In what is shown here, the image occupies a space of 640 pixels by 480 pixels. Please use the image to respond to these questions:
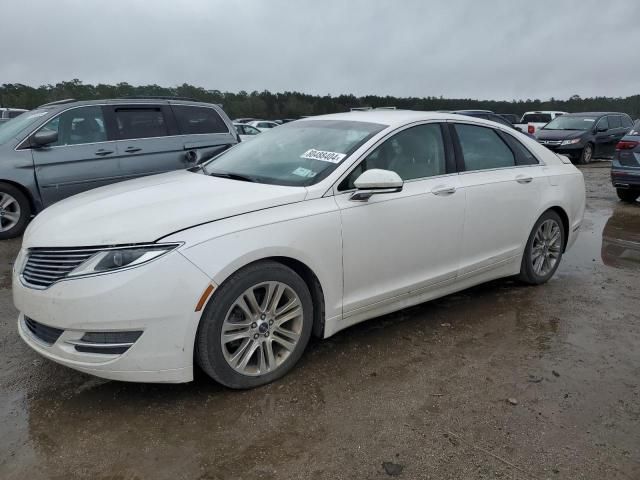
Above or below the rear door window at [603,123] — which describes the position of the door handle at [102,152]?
above

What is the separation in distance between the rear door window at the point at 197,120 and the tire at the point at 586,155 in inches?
510

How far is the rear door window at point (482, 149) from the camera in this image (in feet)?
13.6

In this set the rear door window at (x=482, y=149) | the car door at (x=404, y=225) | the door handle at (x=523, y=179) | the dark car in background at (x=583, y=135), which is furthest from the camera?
the dark car in background at (x=583, y=135)

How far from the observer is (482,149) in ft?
14.2

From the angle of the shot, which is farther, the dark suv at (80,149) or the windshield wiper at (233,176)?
the dark suv at (80,149)

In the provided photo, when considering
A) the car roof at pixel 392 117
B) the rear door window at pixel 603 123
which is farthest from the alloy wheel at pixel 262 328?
the rear door window at pixel 603 123

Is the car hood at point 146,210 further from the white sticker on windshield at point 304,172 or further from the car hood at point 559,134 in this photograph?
the car hood at point 559,134

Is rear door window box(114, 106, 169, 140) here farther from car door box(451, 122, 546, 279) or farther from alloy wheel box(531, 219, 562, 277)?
alloy wheel box(531, 219, 562, 277)

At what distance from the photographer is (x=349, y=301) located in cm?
336

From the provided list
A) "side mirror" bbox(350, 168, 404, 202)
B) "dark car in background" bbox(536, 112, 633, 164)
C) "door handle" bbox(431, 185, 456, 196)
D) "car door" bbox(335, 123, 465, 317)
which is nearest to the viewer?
"side mirror" bbox(350, 168, 404, 202)

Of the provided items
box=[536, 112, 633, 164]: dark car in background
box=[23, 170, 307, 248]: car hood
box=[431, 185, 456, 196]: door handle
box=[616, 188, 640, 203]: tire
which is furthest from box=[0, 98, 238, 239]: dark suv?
box=[536, 112, 633, 164]: dark car in background

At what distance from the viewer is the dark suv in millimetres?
6434

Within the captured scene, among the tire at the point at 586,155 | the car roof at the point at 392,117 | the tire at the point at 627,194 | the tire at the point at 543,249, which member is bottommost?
the tire at the point at 586,155

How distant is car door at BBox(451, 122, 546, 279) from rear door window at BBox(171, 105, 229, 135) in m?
4.48
